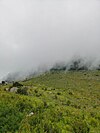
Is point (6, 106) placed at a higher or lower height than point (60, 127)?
higher

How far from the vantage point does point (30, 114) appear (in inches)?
1439

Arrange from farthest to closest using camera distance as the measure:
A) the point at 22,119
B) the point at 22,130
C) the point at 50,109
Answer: the point at 50,109, the point at 22,119, the point at 22,130

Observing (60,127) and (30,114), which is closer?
(60,127)

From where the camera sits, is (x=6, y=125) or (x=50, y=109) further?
(x=50, y=109)

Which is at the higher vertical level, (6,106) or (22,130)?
(6,106)

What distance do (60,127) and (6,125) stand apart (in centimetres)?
543

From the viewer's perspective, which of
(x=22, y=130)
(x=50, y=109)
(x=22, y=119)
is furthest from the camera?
(x=50, y=109)

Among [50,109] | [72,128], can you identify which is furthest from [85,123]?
[50,109]

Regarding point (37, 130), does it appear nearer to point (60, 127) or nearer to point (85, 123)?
point (60, 127)

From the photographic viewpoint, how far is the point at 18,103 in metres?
39.2

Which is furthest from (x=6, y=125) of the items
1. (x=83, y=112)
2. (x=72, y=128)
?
(x=83, y=112)

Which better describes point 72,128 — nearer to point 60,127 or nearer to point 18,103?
point 60,127

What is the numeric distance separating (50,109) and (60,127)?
163 inches

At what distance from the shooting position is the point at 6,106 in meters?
38.7
